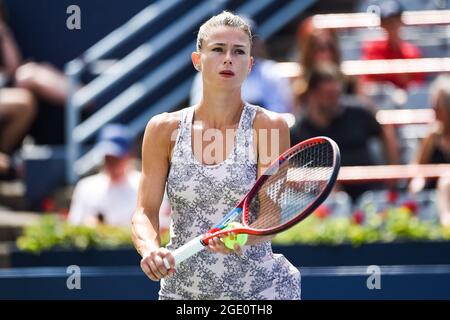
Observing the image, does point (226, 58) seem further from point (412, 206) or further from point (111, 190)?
point (111, 190)

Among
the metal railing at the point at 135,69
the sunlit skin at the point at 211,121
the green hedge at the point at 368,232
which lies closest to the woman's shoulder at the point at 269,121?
the sunlit skin at the point at 211,121

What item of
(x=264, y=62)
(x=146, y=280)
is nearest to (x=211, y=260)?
(x=146, y=280)

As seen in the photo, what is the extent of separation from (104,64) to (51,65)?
0.39 m

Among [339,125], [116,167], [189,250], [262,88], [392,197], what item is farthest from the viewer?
[262,88]

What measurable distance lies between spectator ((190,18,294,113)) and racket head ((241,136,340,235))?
3620mm

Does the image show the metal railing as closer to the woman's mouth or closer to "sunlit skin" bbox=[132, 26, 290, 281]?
"sunlit skin" bbox=[132, 26, 290, 281]

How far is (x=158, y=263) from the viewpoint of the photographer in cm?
409

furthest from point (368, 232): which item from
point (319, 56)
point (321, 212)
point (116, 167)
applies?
point (319, 56)

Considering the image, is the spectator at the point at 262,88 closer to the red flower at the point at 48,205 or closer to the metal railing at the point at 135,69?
the metal railing at the point at 135,69

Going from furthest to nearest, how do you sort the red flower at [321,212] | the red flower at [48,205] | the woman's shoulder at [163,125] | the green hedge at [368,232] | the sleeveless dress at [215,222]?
the red flower at [48,205]
the red flower at [321,212]
the green hedge at [368,232]
the woman's shoulder at [163,125]
the sleeveless dress at [215,222]

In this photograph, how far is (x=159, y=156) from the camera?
445 cm

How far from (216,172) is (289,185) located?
0.84 feet

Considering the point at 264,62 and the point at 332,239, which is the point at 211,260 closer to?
the point at 332,239

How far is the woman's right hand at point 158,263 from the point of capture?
409cm
